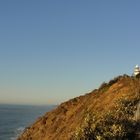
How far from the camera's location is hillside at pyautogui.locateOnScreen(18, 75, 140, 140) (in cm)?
2359

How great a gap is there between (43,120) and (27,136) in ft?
6.68

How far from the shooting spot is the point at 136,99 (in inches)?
1058

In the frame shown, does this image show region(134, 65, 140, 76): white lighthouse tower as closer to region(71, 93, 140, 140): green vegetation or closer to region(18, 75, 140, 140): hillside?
region(18, 75, 140, 140): hillside

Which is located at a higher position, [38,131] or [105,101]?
[105,101]

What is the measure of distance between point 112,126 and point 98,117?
7.59 ft

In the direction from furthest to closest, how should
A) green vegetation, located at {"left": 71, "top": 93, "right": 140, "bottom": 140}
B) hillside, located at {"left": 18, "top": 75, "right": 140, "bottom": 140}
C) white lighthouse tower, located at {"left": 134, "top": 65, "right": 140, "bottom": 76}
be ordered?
1. white lighthouse tower, located at {"left": 134, "top": 65, "right": 140, "bottom": 76}
2. hillside, located at {"left": 18, "top": 75, "right": 140, "bottom": 140}
3. green vegetation, located at {"left": 71, "top": 93, "right": 140, "bottom": 140}

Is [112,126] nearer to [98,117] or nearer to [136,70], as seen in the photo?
[98,117]

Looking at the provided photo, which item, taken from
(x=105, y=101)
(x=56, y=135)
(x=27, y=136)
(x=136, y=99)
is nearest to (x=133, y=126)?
(x=136, y=99)

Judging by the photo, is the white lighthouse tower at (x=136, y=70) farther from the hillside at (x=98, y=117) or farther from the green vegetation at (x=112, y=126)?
the green vegetation at (x=112, y=126)

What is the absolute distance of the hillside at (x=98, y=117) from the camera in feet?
77.4

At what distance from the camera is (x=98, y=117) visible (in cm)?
2558

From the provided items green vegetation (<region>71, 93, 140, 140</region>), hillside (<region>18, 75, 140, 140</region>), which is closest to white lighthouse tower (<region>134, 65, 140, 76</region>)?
hillside (<region>18, 75, 140, 140</region>)

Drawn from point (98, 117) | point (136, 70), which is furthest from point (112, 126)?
point (136, 70)

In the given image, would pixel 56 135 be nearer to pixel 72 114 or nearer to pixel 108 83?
pixel 72 114
